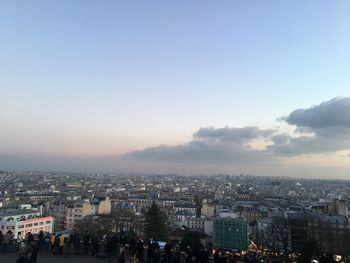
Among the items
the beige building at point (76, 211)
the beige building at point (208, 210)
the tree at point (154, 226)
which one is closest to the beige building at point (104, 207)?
the beige building at point (76, 211)

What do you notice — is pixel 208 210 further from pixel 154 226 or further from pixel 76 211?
pixel 154 226

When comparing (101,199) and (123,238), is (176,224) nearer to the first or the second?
(101,199)

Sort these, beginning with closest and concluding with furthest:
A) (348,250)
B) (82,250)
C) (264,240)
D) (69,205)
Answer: (82,250)
(348,250)
(264,240)
(69,205)

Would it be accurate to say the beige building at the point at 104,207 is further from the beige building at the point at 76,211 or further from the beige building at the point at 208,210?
the beige building at the point at 208,210

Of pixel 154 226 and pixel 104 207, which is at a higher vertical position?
pixel 154 226

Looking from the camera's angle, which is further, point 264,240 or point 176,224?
point 176,224

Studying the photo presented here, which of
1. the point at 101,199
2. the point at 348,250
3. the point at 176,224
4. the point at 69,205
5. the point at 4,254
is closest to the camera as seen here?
the point at 4,254

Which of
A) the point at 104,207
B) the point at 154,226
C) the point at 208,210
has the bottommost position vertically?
the point at 208,210

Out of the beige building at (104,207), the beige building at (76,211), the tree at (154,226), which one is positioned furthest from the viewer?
the beige building at (104,207)

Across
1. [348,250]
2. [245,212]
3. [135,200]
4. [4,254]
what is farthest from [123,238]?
[135,200]

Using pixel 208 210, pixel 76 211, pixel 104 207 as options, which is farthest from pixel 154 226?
pixel 208 210

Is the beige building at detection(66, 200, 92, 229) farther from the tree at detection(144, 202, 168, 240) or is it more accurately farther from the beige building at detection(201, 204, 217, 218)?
the tree at detection(144, 202, 168, 240)
